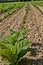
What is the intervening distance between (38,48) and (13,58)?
141 centimetres

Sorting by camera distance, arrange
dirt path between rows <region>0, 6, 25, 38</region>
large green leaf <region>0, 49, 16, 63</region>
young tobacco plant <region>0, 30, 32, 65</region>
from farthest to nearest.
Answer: dirt path between rows <region>0, 6, 25, 38</region>
young tobacco plant <region>0, 30, 32, 65</region>
large green leaf <region>0, 49, 16, 63</region>

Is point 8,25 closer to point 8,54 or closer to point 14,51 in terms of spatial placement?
point 14,51

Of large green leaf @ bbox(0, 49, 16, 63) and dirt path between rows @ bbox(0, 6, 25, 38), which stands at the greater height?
large green leaf @ bbox(0, 49, 16, 63)

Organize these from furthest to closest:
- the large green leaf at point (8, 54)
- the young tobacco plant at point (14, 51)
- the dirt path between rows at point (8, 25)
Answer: the dirt path between rows at point (8, 25) → the young tobacco plant at point (14, 51) → the large green leaf at point (8, 54)

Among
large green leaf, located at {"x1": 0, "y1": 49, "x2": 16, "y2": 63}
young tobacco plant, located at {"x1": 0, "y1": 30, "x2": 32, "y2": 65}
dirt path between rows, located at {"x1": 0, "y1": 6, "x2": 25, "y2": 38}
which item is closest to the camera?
large green leaf, located at {"x1": 0, "y1": 49, "x2": 16, "y2": 63}

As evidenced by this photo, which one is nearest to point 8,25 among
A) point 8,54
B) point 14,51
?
point 14,51

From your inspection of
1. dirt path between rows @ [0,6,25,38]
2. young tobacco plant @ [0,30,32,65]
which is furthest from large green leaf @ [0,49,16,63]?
dirt path between rows @ [0,6,25,38]

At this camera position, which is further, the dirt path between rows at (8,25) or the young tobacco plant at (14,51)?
the dirt path between rows at (8,25)

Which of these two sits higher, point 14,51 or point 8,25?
point 14,51

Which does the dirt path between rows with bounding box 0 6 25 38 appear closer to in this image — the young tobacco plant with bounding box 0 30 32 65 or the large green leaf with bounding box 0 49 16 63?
the young tobacco plant with bounding box 0 30 32 65

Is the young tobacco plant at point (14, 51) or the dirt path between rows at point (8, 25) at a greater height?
the young tobacco plant at point (14, 51)

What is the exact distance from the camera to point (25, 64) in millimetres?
4559

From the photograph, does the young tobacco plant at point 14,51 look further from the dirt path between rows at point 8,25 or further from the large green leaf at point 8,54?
the dirt path between rows at point 8,25

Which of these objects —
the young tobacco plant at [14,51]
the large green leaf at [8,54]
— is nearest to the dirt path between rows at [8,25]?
the young tobacco plant at [14,51]
